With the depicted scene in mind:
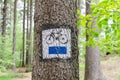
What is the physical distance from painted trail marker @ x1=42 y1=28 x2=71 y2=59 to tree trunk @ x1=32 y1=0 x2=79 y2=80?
29mm

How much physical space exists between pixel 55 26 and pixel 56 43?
0.55 feet

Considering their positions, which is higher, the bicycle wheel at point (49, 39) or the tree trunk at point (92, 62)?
the bicycle wheel at point (49, 39)

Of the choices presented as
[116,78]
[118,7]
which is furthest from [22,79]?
[118,7]

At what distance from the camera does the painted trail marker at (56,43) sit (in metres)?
2.49

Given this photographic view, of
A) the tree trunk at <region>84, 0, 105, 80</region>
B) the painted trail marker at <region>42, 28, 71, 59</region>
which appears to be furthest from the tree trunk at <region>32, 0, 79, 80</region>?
the tree trunk at <region>84, 0, 105, 80</region>

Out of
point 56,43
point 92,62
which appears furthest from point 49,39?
point 92,62

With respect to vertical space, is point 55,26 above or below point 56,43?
above

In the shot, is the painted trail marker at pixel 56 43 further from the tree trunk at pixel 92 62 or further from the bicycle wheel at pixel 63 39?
the tree trunk at pixel 92 62

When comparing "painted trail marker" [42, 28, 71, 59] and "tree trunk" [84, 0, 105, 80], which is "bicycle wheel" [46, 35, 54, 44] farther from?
"tree trunk" [84, 0, 105, 80]

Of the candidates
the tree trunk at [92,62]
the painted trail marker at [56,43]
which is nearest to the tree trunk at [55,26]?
the painted trail marker at [56,43]

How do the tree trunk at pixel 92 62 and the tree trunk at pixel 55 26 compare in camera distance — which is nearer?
the tree trunk at pixel 55 26

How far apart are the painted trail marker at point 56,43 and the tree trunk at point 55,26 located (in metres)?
0.03

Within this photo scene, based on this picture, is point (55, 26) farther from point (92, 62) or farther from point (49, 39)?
point (92, 62)

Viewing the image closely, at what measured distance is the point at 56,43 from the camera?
2482mm
